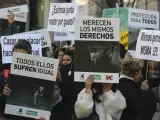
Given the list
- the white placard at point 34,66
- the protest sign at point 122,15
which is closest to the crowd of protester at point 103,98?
the white placard at point 34,66

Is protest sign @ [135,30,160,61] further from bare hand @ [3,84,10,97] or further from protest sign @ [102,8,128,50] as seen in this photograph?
bare hand @ [3,84,10,97]

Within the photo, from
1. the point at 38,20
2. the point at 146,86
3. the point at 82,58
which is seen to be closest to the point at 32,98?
the point at 82,58

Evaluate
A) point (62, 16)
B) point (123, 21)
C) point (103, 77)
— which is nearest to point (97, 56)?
point (103, 77)

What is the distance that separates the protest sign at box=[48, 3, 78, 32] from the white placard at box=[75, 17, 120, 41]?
11.9 feet

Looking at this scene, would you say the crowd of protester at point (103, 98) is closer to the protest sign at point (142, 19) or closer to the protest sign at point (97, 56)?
the protest sign at point (97, 56)

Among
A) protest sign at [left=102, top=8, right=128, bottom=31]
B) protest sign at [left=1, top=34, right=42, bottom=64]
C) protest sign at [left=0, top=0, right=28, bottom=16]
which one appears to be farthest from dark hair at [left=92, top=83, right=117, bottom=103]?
protest sign at [left=0, top=0, right=28, bottom=16]

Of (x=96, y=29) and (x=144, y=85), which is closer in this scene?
(x=96, y=29)

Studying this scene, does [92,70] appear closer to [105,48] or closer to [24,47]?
[105,48]

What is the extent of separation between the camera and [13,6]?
835 centimetres

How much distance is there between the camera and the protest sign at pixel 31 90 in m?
4.23

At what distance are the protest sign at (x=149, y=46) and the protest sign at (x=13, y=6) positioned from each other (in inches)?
113

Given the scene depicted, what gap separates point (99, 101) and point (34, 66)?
0.78 metres

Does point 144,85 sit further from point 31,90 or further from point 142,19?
point 142,19

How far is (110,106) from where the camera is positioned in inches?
165
